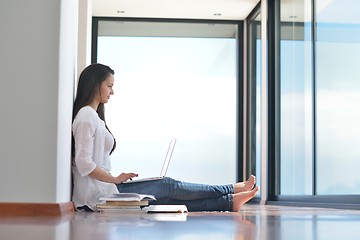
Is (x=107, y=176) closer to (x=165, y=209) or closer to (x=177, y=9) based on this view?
(x=165, y=209)

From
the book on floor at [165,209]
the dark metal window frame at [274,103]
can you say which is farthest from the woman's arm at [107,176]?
the dark metal window frame at [274,103]

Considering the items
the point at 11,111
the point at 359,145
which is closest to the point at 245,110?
the point at 359,145

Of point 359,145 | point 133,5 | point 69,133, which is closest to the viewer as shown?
point 69,133

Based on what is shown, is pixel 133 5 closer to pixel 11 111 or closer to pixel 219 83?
pixel 219 83

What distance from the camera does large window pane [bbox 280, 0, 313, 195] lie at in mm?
5793

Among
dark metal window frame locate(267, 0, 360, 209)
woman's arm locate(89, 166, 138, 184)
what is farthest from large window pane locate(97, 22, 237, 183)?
woman's arm locate(89, 166, 138, 184)

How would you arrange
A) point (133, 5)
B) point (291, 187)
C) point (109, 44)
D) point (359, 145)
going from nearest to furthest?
point (359, 145) → point (291, 187) → point (133, 5) → point (109, 44)

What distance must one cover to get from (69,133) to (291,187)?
3.36 meters

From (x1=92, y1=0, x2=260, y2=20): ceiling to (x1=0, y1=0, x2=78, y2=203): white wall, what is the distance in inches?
173

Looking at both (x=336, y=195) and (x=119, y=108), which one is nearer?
(x=336, y=195)

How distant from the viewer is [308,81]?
579 cm

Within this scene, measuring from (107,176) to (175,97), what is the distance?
180 inches

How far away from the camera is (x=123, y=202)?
11.2 ft

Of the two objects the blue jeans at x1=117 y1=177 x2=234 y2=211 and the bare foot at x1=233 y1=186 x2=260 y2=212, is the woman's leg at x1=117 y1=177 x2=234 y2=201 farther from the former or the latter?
the bare foot at x1=233 y1=186 x2=260 y2=212
